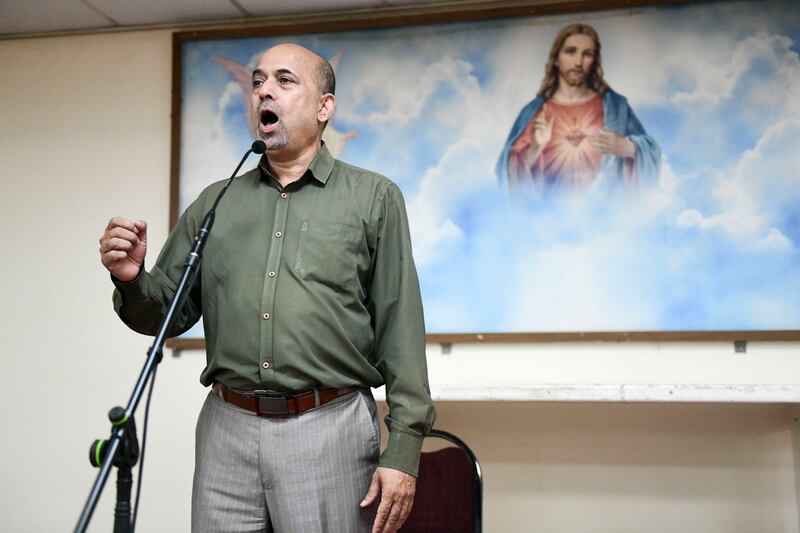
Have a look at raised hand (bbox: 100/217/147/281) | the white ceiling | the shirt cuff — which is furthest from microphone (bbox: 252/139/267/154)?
the white ceiling

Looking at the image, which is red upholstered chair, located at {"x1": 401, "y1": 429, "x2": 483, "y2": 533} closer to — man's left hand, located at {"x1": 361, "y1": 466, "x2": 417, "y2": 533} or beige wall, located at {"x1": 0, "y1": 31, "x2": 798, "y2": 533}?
beige wall, located at {"x1": 0, "y1": 31, "x2": 798, "y2": 533}

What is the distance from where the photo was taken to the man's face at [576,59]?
124 inches

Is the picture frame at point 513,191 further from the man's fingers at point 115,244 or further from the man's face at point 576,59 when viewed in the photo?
the man's fingers at point 115,244

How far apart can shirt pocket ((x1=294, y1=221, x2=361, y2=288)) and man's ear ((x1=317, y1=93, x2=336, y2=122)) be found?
0.87 feet

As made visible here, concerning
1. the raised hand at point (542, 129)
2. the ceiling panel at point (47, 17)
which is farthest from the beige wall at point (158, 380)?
the raised hand at point (542, 129)

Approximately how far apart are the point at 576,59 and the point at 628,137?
1.18 ft

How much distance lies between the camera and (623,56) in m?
3.13

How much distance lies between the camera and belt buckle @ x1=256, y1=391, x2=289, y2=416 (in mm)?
1504

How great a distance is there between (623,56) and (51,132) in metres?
2.36

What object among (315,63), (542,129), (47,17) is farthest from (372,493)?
(47,17)

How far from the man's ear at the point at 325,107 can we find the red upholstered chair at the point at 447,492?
104cm

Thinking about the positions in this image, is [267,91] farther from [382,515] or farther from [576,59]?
[576,59]

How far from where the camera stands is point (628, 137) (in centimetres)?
309

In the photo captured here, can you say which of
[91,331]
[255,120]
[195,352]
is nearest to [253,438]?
[255,120]
